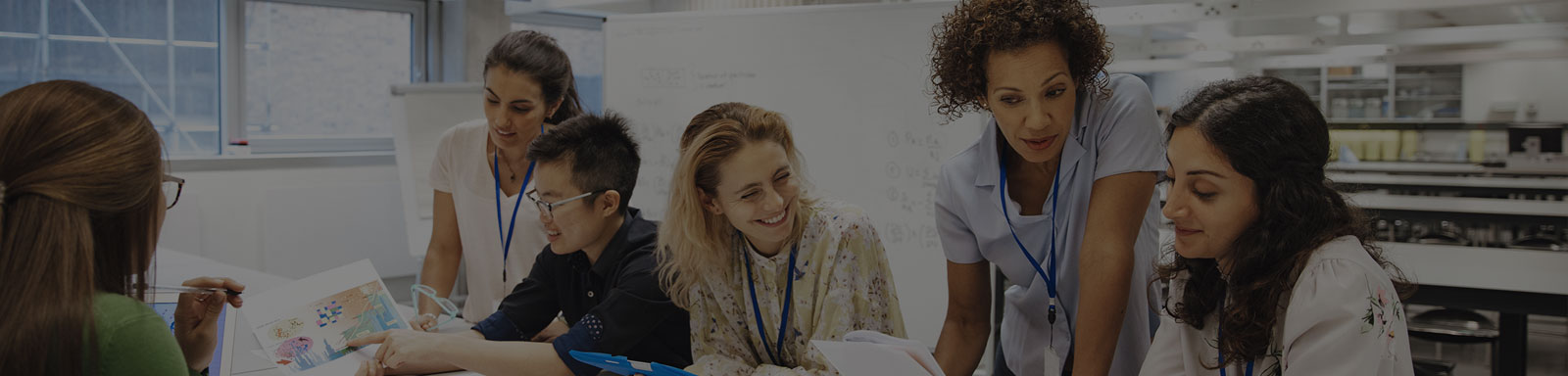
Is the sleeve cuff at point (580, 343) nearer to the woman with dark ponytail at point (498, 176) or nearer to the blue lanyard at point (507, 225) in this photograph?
the woman with dark ponytail at point (498, 176)

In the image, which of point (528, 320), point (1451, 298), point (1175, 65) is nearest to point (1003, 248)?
point (528, 320)

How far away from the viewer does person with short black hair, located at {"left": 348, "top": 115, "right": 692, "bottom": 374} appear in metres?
1.77

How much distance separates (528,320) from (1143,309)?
1178mm

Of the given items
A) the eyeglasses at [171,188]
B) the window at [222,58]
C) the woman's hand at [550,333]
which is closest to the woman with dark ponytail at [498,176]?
the woman's hand at [550,333]

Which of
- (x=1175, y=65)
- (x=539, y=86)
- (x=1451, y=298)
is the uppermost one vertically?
(x=1175, y=65)

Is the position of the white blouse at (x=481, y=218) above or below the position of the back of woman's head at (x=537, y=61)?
below

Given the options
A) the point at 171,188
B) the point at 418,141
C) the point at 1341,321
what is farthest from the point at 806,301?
the point at 418,141

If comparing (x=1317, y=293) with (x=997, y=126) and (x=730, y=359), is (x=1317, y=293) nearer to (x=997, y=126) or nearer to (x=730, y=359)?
(x=997, y=126)

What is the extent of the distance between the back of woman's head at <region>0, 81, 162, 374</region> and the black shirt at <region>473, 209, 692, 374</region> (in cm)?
80

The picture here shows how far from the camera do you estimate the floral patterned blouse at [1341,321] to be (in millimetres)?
1084

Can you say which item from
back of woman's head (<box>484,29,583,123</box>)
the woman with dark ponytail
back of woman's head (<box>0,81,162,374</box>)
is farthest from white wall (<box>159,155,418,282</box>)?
back of woman's head (<box>0,81,162,374</box>)

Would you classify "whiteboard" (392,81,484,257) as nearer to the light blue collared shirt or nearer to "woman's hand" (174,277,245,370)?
"woman's hand" (174,277,245,370)

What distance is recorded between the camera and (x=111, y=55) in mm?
4754

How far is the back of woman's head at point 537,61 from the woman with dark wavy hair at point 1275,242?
1409 mm
